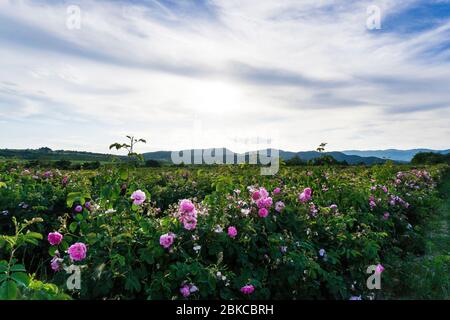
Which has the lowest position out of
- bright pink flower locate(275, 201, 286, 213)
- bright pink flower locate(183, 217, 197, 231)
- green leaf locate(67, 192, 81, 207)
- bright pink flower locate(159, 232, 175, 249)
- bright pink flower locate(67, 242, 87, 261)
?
bright pink flower locate(67, 242, 87, 261)

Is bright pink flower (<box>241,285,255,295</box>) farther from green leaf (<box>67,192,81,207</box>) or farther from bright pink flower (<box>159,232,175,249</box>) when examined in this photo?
green leaf (<box>67,192,81,207</box>)

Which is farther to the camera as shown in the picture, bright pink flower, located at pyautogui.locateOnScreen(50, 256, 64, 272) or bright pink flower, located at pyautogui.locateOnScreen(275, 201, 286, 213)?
bright pink flower, located at pyautogui.locateOnScreen(275, 201, 286, 213)

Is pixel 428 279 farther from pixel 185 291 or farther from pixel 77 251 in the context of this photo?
pixel 77 251

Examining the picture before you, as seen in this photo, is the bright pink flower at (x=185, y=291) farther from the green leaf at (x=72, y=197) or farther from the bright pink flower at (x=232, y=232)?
the green leaf at (x=72, y=197)

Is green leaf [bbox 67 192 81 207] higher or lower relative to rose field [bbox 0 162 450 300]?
higher

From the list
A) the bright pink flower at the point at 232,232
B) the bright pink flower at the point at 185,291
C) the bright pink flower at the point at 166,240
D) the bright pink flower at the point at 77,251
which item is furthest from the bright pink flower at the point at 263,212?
the bright pink flower at the point at 77,251

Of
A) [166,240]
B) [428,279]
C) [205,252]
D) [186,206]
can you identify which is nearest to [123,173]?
[186,206]

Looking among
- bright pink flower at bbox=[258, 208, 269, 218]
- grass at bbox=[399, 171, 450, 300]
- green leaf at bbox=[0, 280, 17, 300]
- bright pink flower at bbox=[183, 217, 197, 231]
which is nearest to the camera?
green leaf at bbox=[0, 280, 17, 300]

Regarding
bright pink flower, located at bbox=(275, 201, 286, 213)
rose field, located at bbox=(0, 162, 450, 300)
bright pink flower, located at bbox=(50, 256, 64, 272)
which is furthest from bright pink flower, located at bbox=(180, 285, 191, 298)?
bright pink flower, located at bbox=(275, 201, 286, 213)

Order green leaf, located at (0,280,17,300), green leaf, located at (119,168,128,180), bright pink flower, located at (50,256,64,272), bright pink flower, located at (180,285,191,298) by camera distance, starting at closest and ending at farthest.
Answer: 1. green leaf, located at (0,280,17,300)
2. bright pink flower, located at (180,285,191,298)
3. bright pink flower, located at (50,256,64,272)
4. green leaf, located at (119,168,128,180)

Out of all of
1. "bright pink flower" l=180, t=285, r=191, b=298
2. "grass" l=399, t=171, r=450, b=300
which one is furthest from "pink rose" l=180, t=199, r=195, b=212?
"grass" l=399, t=171, r=450, b=300

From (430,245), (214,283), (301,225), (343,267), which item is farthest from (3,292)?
(430,245)

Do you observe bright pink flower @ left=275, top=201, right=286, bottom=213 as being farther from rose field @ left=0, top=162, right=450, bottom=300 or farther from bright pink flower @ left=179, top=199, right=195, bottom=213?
bright pink flower @ left=179, top=199, right=195, bottom=213

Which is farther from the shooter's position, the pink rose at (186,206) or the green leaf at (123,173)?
the green leaf at (123,173)
